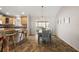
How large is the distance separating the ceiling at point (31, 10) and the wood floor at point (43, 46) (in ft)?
2.52

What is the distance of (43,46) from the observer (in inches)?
134

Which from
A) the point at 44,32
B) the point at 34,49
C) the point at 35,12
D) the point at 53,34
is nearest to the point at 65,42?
the point at 53,34

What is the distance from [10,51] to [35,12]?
1.38 m

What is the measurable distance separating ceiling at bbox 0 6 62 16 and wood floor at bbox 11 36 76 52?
769 mm

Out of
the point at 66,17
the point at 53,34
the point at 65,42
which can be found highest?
the point at 66,17

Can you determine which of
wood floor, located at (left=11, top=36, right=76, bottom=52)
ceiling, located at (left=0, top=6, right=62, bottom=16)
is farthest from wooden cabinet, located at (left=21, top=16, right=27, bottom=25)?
wood floor, located at (left=11, top=36, right=76, bottom=52)

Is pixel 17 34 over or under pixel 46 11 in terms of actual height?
under

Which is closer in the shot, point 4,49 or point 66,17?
point 4,49

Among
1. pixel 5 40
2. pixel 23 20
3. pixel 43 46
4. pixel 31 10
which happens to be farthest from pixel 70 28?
pixel 5 40

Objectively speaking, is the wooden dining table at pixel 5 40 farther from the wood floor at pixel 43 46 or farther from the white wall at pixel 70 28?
the white wall at pixel 70 28

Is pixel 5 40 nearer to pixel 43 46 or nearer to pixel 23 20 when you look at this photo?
pixel 23 20

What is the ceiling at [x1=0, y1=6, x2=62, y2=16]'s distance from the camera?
3242mm

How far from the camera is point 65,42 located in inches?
137

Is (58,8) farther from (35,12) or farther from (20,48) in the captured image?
(20,48)
